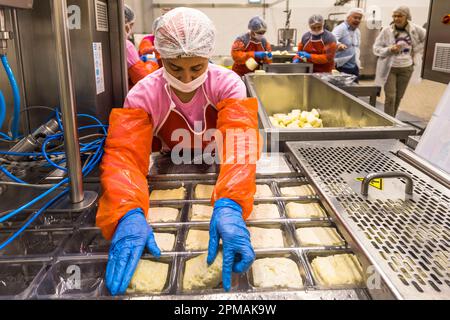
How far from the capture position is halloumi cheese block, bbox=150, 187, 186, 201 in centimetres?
109

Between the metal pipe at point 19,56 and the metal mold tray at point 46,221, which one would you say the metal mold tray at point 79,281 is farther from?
the metal pipe at point 19,56

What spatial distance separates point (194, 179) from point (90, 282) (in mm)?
536

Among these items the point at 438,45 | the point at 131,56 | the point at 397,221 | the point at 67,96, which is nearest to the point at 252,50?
the point at 131,56

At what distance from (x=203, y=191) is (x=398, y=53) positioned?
4097 millimetres

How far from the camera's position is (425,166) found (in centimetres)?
115

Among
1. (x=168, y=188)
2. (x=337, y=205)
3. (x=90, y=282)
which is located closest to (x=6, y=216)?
(x=90, y=282)

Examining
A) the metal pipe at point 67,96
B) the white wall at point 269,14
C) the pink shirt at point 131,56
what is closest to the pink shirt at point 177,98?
the metal pipe at point 67,96

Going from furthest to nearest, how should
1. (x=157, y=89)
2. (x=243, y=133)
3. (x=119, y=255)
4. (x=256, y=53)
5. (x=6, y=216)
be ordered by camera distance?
(x=256, y=53)
(x=157, y=89)
(x=243, y=133)
(x=6, y=216)
(x=119, y=255)

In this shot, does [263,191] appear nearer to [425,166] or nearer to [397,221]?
[397,221]

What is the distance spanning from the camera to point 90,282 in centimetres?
74

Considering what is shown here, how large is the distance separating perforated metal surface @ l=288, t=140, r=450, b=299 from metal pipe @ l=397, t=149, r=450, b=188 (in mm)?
25

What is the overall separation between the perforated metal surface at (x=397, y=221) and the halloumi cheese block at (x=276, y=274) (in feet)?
0.53

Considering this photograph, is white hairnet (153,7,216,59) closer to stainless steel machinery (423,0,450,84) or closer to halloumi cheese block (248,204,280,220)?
halloumi cheese block (248,204,280,220)
